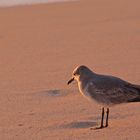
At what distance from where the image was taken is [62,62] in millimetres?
8797

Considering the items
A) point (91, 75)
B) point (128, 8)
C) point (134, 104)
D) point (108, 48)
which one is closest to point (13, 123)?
point (91, 75)

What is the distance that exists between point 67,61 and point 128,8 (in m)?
4.62

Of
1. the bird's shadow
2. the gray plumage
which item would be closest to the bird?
the gray plumage

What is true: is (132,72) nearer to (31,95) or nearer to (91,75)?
(31,95)

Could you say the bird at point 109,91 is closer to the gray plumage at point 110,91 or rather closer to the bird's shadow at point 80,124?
the gray plumage at point 110,91

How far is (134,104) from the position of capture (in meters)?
6.58

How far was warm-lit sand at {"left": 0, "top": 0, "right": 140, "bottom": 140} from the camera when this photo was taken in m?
5.93

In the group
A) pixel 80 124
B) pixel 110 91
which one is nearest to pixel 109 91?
pixel 110 91

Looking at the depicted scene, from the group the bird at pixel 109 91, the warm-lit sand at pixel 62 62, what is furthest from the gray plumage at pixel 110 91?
the warm-lit sand at pixel 62 62

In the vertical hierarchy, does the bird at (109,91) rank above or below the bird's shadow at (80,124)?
above

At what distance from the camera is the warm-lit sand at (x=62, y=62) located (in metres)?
5.93

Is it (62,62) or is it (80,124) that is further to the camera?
(62,62)

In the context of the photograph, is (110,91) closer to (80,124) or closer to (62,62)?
(80,124)

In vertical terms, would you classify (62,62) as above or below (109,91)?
above
